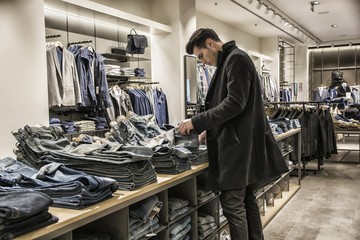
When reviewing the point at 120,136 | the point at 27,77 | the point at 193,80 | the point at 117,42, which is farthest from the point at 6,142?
the point at 193,80

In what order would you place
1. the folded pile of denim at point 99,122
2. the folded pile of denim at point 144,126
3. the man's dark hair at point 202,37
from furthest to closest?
the folded pile of denim at point 99,122 → the folded pile of denim at point 144,126 → the man's dark hair at point 202,37

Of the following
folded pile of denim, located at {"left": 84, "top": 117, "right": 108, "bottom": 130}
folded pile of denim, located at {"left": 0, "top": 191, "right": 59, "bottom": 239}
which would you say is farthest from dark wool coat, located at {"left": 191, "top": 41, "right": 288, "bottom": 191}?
folded pile of denim, located at {"left": 84, "top": 117, "right": 108, "bottom": 130}

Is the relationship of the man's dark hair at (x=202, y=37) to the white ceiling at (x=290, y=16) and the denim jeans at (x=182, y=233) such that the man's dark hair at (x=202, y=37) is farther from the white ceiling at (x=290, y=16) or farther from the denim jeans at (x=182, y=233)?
the white ceiling at (x=290, y=16)

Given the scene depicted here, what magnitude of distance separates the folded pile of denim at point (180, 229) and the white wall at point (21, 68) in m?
2.23

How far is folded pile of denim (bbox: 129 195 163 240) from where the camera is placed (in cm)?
195

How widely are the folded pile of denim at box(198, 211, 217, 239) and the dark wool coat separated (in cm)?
45

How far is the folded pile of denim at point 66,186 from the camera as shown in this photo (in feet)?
5.20

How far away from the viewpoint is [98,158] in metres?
1.91

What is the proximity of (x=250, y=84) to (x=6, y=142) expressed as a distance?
8.79ft

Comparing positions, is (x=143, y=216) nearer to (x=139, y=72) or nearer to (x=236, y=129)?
(x=236, y=129)

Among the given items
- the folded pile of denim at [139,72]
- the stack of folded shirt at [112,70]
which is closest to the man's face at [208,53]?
the stack of folded shirt at [112,70]

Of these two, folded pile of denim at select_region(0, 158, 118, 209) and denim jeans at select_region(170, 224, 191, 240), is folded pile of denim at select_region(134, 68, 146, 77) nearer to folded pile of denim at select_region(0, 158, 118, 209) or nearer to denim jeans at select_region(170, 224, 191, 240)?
denim jeans at select_region(170, 224, 191, 240)

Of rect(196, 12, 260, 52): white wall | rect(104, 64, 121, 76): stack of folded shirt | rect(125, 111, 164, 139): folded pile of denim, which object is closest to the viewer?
rect(125, 111, 164, 139): folded pile of denim

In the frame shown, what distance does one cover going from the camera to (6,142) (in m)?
3.73
